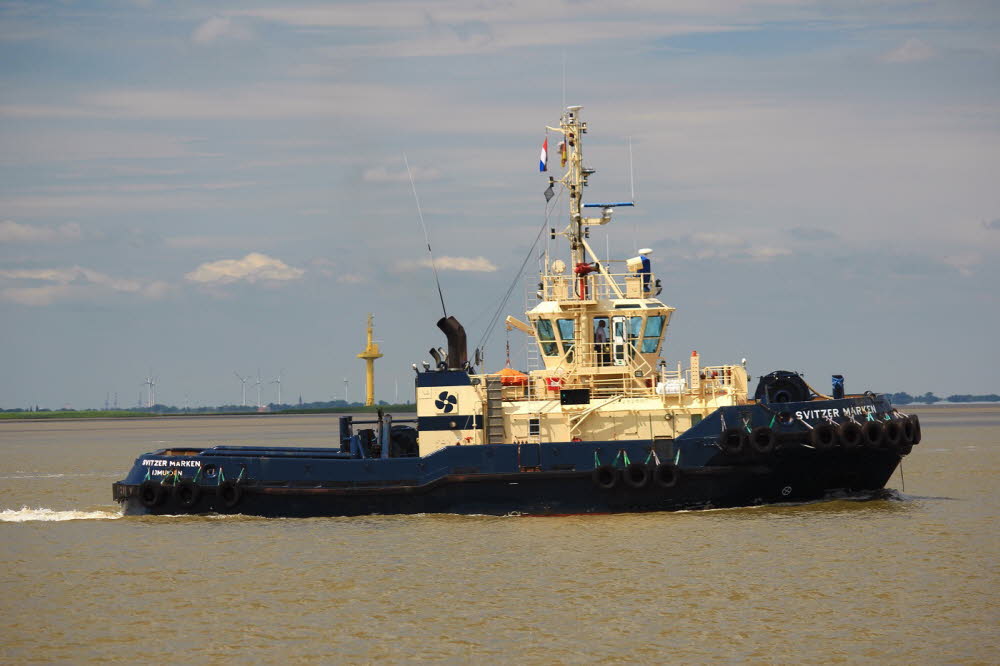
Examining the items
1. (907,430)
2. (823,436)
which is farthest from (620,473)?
(907,430)

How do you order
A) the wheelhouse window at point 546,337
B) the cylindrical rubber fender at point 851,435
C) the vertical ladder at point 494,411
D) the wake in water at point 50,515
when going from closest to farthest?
the cylindrical rubber fender at point 851,435 → the vertical ladder at point 494,411 → the wheelhouse window at point 546,337 → the wake in water at point 50,515

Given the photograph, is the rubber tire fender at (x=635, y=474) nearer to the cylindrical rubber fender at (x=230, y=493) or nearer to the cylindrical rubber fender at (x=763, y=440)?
the cylindrical rubber fender at (x=763, y=440)

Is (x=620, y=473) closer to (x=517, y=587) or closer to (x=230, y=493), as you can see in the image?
(x=517, y=587)

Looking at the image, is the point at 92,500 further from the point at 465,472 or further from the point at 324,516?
the point at 465,472

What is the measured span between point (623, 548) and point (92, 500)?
643 inches

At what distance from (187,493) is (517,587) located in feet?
29.3

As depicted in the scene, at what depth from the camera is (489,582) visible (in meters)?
17.8

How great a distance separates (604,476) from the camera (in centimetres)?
2223

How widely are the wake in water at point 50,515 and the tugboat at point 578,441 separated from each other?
164 cm

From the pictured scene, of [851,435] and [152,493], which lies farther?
[152,493]

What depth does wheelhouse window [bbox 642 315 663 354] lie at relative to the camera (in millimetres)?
23750

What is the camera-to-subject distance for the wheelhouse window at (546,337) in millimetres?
23989

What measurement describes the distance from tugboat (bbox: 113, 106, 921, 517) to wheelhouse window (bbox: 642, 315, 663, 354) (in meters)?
0.03

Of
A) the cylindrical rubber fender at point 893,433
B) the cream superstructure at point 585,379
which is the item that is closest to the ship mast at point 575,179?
the cream superstructure at point 585,379
